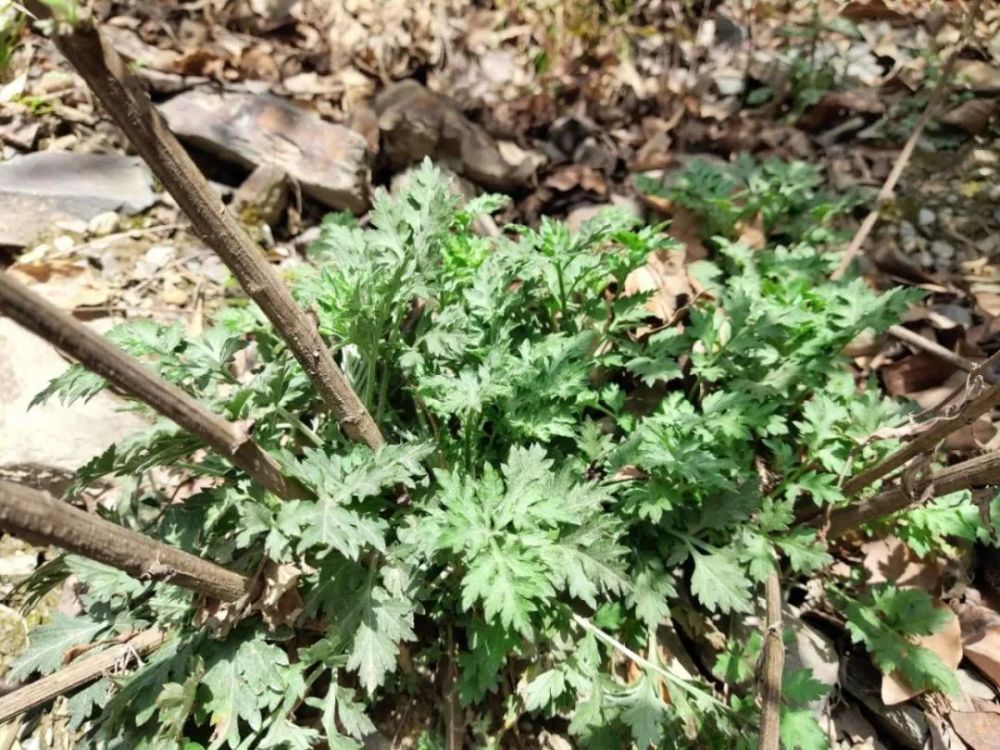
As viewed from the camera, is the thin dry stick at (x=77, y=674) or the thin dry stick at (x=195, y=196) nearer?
the thin dry stick at (x=195, y=196)

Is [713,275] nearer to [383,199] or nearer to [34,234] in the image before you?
[383,199]

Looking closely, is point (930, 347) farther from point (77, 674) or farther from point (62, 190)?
point (62, 190)

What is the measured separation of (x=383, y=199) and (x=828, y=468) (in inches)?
80.4

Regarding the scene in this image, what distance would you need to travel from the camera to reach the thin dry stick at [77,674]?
202 cm

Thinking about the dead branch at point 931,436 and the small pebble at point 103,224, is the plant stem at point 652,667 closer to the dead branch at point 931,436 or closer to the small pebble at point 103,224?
the dead branch at point 931,436

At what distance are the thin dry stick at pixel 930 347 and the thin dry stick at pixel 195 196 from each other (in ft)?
8.73

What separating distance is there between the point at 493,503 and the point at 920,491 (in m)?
1.39

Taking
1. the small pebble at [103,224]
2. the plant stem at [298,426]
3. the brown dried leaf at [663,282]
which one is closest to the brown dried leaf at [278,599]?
the plant stem at [298,426]

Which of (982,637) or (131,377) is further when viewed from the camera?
(982,637)

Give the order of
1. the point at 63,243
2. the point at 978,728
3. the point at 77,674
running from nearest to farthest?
the point at 77,674
the point at 978,728
the point at 63,243

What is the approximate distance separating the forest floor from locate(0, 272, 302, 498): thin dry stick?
1.43 meters

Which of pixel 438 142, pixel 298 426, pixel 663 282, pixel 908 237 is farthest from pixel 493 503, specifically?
pixel 908 237

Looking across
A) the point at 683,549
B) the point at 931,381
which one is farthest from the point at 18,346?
the point at 931,381

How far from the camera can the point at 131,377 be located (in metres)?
1.50
